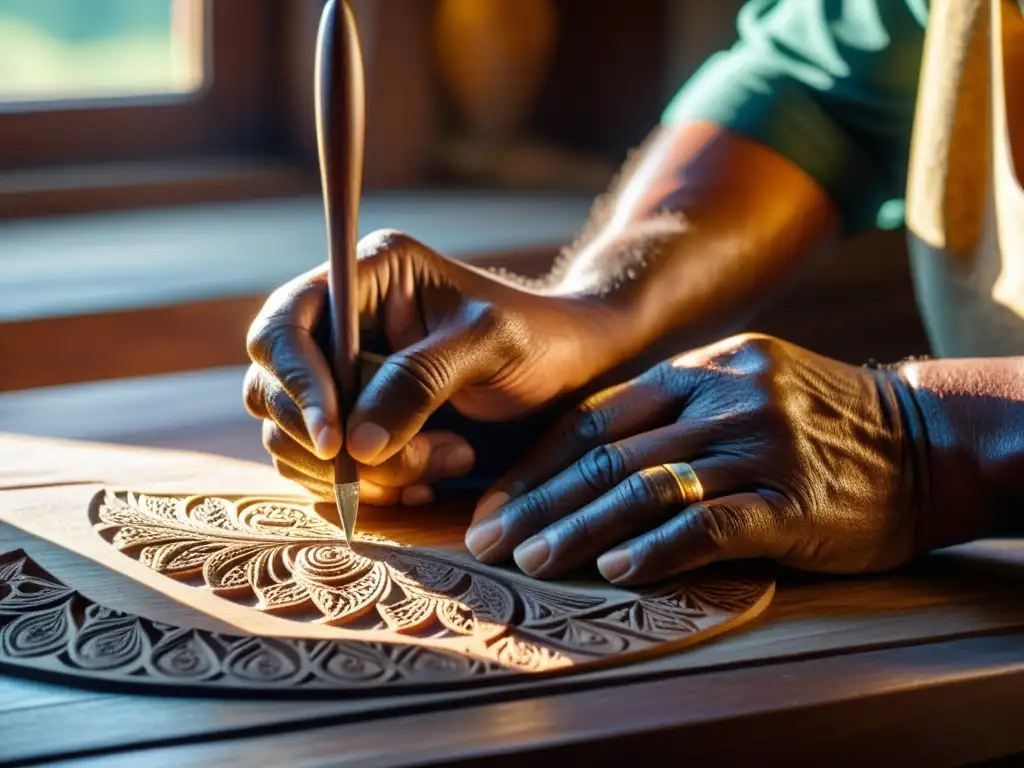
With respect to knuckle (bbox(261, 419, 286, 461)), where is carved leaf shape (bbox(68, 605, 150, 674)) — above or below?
below

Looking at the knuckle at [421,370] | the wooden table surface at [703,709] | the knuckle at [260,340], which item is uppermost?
the knuckle at [260,340]

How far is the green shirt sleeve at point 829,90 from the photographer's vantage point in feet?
4.06

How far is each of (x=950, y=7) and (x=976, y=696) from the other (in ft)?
1.98

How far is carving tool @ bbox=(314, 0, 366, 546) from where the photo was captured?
77 cm

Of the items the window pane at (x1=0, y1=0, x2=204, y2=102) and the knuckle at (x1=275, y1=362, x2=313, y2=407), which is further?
the window pane at (x1=0, y1=0, x2=204, y2=102)

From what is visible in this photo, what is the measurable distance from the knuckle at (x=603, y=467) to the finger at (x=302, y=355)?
0.17 metres

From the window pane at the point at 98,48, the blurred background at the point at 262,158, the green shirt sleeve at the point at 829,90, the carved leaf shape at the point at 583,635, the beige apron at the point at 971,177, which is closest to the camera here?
A: the carved leaf shape at the point at 583,635

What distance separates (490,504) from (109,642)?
0.93ft

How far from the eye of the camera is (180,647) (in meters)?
0.73

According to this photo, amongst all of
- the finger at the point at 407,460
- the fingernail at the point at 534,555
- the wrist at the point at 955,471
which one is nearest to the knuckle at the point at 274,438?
the finger at the point at 407,460

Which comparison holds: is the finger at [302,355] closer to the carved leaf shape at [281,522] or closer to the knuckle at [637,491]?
the carved leaf shape at [281,522]

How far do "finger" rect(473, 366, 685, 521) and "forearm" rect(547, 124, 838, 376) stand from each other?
153 mm

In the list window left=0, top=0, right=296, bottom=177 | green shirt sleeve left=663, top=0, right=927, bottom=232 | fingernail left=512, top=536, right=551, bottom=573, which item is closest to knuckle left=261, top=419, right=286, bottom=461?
fingernail left=512, top=536, right=551, bottom=573

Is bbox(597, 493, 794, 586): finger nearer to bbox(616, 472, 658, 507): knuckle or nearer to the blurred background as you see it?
bbox(616, 472, 658, 507): knuckle
